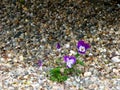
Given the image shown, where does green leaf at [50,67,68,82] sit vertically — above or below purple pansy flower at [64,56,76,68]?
below

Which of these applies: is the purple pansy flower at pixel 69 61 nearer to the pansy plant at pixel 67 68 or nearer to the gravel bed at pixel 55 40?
the pansy plant at pixel 67 68

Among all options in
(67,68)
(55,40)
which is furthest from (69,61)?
(55,40)

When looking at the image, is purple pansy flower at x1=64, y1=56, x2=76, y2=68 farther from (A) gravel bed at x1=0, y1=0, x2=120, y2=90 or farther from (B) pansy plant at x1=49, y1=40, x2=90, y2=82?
(A) gravel bed at x1=0, y1=0, x2=120, y2=90

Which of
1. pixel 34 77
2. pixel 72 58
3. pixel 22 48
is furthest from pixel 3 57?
pixel 72 58

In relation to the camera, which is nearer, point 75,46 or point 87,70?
point 87,70

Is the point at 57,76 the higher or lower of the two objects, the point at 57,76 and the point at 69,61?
the lower

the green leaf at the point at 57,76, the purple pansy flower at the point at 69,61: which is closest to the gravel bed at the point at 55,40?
the green leaf at the point at 57,76

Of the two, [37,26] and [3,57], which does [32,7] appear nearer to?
[37,26]

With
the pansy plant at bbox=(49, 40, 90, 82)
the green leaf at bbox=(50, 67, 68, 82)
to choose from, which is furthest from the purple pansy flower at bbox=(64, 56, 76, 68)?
the green leaf at bbox=(50, 67, 68, 82)

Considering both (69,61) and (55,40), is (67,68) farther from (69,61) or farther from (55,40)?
(55,40)
